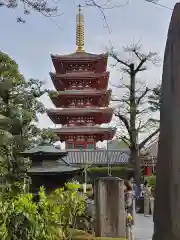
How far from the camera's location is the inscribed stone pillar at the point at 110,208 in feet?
27.0

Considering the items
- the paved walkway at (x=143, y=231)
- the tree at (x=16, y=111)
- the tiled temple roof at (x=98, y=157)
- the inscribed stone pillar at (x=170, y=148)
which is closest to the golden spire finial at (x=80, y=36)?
the tiled temple roof at (x=98, y=157)

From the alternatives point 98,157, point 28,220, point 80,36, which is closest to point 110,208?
point 28,220

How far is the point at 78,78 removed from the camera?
3391 centimetres

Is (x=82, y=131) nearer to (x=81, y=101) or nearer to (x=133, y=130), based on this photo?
(x=81, y=101)

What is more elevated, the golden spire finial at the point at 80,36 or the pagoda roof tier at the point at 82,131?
the golden spire finial at the point at 80,36

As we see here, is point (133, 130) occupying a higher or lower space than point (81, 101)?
Answer: lower

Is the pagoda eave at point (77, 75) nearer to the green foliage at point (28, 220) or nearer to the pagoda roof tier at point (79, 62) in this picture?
the pagoda roof tier at point (79, 62)

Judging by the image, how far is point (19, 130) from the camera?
19.9 meters

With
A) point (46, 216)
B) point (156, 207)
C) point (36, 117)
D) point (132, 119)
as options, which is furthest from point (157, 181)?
point (132, 119)

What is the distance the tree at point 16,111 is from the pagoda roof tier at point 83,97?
11.3 metres

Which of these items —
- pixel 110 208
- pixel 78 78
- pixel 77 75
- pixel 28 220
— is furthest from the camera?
pixel 78 78

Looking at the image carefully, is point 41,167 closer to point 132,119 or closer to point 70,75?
point 132,119

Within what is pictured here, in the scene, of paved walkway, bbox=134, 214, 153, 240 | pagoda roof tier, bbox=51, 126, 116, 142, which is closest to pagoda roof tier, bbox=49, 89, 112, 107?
pagoda roof tier, bbox=51, 126, 116, 142

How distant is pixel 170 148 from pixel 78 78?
32.1 m
